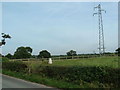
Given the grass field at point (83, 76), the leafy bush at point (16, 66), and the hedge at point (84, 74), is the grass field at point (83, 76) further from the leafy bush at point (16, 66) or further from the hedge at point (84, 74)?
the leafy bush at point (16, 66)

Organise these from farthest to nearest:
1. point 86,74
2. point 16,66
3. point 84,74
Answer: point 16,66, point 84,74, point 86,74

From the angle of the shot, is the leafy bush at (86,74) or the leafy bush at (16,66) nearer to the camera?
the leafy bush at (86,74)

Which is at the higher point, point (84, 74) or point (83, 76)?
point (84, 74)

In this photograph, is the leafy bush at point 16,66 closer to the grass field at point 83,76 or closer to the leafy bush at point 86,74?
the grass field at point 83,76

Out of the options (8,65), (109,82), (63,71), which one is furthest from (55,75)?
(8,65)

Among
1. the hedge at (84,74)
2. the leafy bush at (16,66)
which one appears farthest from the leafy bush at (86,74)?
the leafy bush at (16,66)

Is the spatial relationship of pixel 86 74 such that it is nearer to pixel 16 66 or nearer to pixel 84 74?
pixel 84 74

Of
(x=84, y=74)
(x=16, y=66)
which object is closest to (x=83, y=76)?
(x=84, y=74)

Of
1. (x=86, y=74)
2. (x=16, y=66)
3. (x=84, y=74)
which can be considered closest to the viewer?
(x=86, y=74)

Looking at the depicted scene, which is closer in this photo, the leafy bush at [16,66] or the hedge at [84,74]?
the hedge at [84,74]

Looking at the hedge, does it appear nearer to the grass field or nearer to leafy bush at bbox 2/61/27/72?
the grass field

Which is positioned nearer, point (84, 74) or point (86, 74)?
point (86, 74)

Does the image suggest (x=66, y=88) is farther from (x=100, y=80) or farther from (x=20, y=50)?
(x=20, y=50)

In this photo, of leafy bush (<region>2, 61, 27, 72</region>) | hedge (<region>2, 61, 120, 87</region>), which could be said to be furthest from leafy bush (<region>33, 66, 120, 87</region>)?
leafy bush (<region>2, 61, 27, 72</region>)
